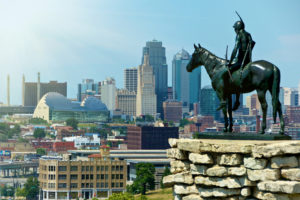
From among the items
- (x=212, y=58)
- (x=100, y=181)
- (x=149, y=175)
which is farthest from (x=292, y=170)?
(x=100, y=181)

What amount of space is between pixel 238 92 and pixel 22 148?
503 ft

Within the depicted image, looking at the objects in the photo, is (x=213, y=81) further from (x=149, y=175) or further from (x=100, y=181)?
(x=100, y=181)

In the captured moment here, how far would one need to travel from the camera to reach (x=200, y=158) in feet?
35.1

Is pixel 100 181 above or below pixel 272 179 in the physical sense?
below

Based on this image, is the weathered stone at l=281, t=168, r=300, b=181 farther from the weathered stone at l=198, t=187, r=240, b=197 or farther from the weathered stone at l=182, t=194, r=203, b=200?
the weathered stone at l=182, t=194, r=203, b=200

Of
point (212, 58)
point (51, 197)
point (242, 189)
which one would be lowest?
point (51, 197)

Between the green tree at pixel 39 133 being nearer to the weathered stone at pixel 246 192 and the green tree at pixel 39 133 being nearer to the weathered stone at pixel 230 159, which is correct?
the weathered stone at pixel 230 159

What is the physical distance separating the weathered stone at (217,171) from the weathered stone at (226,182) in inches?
2.5

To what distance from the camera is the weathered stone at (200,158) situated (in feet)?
34.9

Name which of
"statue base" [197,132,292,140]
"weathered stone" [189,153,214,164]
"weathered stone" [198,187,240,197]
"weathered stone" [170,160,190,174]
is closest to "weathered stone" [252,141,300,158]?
Result: "weathered stone" [198,187,240,197]

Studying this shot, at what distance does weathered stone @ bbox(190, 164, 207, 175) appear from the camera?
1069cm

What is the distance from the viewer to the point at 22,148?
163250mm

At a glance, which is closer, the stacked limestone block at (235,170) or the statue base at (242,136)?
the stacked limestone block at (235,170)

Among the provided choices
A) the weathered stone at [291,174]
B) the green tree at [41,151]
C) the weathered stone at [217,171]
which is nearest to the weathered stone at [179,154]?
the weathered stone at [217,171]
